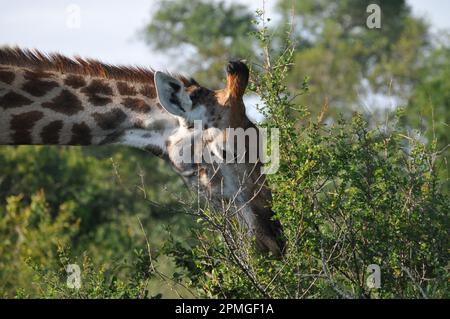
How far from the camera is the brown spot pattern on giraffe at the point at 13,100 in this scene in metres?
7.33

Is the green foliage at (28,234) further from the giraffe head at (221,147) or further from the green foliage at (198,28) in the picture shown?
the green foliage at (198,28)

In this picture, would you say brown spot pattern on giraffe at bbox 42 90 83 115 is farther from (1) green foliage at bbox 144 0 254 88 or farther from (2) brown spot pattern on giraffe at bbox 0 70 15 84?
(1) green foliage at bbox 144 0 254 88

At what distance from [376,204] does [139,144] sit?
1.71 metres

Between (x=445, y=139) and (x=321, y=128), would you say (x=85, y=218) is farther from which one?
(x=321, y=128)

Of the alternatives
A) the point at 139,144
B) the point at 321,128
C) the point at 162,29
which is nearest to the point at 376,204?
the point at 321,128

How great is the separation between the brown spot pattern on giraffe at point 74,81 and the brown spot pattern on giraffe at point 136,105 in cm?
32

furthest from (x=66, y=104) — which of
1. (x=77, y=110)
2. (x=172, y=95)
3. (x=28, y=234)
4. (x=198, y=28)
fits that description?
(x=198, y=28)

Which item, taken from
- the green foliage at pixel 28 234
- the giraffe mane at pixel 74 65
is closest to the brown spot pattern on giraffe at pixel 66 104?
the giraffe mane at pixel 74 65

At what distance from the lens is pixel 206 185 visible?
753cm

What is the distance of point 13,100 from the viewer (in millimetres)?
7352

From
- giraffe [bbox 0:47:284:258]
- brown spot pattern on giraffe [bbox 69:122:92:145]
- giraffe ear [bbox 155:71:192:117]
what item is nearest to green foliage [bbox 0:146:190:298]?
brown spot pattern on giraffe [bbox 69:122:92:145]

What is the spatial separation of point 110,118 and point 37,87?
53 cm

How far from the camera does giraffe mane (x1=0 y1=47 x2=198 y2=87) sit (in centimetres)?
752

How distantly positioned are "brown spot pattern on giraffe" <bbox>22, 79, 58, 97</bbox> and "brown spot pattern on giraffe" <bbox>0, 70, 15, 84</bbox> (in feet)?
0.31
